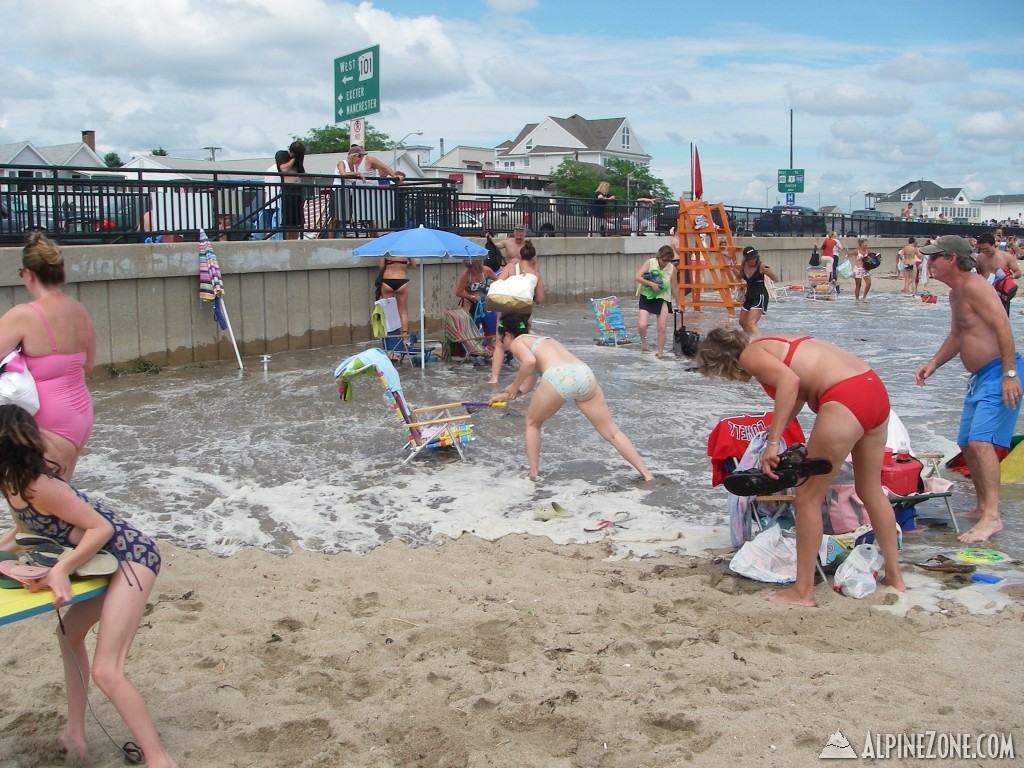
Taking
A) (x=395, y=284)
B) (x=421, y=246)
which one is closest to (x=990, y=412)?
(x=421, y=246)

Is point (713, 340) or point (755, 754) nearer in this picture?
point (755, 754)

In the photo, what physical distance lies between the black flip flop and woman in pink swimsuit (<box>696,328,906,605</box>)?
0.15 ft

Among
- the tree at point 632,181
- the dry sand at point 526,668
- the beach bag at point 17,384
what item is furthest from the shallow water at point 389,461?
the tree at point 632,181

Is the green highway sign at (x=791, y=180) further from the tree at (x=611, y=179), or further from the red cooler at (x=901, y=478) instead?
the red cooler at (x=901, y=478)

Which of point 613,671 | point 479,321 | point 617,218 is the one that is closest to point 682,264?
point 617,218

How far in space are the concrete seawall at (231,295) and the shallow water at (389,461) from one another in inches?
23.9

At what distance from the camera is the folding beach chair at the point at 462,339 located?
1334cm

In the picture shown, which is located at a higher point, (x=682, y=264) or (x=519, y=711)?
(x=682, y=264)

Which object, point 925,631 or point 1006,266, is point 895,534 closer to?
point 925,631

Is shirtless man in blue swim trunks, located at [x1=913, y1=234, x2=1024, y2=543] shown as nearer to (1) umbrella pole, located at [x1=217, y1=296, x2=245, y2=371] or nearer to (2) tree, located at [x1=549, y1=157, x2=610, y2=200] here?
(1) umbrella pole, located at [x1=217, y1=296, x2=245, y2=371]

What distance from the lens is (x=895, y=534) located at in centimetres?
528

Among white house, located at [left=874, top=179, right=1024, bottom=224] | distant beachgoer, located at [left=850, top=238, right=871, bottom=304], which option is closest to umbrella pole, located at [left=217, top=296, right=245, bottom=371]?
distant beachgoer, located at [left=850, top=238, right=871, bottom=304]

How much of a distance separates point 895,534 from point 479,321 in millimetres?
9129

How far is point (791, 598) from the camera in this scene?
A: 16.9 feet
